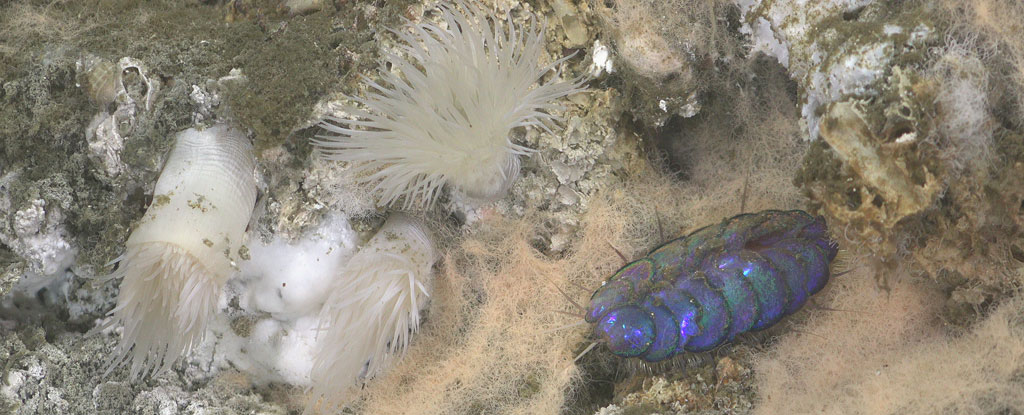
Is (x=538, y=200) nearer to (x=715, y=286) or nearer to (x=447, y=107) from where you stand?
(x=447, y=107)

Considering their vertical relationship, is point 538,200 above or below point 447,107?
below

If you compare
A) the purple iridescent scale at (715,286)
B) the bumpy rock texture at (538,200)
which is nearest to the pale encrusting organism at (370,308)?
the bumpy rock texture at (538,200)

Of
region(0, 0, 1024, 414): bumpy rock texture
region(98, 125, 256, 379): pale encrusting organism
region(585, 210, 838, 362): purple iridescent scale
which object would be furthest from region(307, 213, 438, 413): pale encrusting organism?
region(585, 210, 838, 362): purple iridescent scale

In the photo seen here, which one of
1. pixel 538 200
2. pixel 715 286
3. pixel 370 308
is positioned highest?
pixel 538 200

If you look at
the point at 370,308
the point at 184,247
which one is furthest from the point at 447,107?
the point at 184,247

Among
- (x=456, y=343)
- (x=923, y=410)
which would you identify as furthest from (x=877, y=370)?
(x=456, y=343)

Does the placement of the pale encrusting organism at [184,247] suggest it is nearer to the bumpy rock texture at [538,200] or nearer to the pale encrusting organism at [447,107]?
the bumpy rock texture at [538,200]

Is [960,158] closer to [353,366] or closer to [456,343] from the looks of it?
[456,343]
